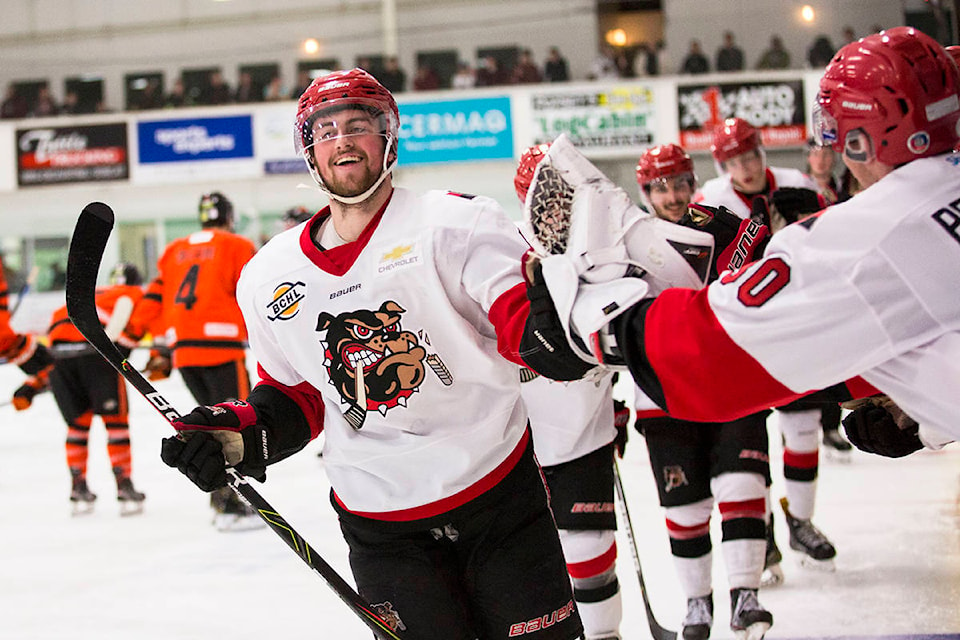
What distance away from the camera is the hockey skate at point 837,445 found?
5.32m

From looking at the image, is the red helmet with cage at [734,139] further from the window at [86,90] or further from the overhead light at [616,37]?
the window at [86,90]

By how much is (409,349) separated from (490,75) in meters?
14.6

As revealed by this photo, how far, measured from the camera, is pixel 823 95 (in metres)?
1.40

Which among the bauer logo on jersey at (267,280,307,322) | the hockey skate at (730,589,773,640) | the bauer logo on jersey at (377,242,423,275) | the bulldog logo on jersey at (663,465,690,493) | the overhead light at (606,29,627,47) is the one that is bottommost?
the hockey skate at (730,589,773,640)

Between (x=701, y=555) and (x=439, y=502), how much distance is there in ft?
4.39

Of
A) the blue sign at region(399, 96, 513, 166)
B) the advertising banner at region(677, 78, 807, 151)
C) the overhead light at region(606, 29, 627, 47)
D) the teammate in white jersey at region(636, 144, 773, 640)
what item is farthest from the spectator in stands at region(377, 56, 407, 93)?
the teammate in white jersey at region(636, 144, 773, 640)

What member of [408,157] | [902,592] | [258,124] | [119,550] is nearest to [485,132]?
[408,157]

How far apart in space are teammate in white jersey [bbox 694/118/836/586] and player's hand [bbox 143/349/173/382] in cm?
289

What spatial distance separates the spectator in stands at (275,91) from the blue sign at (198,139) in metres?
0.85

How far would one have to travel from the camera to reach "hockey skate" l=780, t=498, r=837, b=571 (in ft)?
11.5

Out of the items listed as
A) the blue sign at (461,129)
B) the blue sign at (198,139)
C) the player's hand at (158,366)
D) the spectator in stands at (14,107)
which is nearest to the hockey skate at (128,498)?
the player's hand at (158,366)

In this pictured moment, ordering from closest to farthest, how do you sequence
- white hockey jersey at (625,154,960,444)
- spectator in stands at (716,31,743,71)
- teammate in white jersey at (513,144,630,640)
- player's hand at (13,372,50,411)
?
1. white hockey jersey at (625,154,960,444)
2. teammate in white jersey at (513,144,630,640)
3. player's hand at (13,372,50,411)
4. spectator in stands at (716,31,743,71)

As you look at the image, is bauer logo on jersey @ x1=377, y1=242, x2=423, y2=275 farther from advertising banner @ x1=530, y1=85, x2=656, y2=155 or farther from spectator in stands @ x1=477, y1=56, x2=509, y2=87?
spectator in stands @ x1=477, y1=56, x2=509, y2=87

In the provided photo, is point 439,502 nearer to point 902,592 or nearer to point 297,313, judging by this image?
point 297,313
